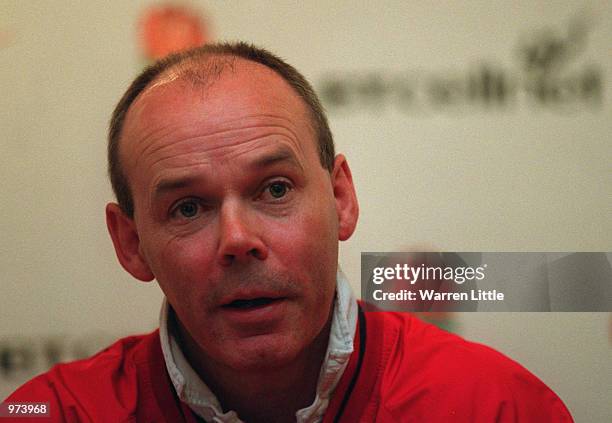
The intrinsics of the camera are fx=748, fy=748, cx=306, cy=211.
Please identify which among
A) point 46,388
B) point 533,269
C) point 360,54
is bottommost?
point 46,388

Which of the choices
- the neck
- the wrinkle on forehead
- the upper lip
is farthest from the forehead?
the neck

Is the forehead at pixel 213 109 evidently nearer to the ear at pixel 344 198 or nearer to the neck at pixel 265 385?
the ear at pixel 344 198

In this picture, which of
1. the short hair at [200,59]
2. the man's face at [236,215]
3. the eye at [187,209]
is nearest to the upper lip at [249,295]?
the man's face at [236,215]

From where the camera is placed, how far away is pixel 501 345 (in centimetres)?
120

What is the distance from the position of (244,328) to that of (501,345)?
46 centimetres

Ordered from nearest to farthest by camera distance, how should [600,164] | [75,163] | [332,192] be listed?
1. [332,192]
2. [600,164]
3. [75,163]

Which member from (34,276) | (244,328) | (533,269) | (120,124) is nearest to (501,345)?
(533,269)

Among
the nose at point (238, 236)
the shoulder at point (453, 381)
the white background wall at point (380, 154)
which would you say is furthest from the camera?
the white background wall at point (380, 154)

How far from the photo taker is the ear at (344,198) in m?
1.13

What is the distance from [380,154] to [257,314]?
40 cm

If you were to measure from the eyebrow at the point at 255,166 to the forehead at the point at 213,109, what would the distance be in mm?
33

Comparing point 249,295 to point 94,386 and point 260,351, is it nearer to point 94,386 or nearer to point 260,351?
point 260,351

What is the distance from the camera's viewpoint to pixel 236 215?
0.95 m

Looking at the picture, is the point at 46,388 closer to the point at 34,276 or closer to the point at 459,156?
the point at 34,276
